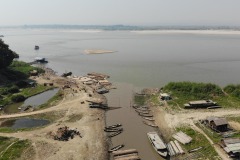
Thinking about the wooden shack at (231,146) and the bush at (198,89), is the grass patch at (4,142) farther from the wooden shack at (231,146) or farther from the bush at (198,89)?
the bush at (198,89)

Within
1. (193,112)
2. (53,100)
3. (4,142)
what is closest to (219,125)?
(193,112)

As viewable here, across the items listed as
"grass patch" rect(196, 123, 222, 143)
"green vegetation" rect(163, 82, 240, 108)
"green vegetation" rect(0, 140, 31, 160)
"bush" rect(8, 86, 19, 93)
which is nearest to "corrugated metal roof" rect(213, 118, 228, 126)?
"grass patch" rect(196, 123, 222, 143)

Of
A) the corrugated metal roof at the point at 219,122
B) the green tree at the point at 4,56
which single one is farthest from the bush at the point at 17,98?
the corrugated metal roof at the point at 219,122

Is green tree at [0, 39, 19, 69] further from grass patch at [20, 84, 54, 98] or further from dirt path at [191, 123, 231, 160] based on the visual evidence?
dirt path at [191, 123, 231, 160]

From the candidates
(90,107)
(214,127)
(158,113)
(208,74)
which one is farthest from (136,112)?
→ (208,74)

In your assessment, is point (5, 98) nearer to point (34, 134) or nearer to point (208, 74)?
point (34, 134)

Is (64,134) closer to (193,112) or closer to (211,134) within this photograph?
(211,134)

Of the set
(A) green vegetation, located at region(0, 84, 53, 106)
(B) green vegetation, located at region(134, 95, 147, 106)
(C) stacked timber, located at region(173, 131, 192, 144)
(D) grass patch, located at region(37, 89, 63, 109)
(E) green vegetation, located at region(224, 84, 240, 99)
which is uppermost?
(E) green vegetation, located at region(224, 84, 240, 99)
